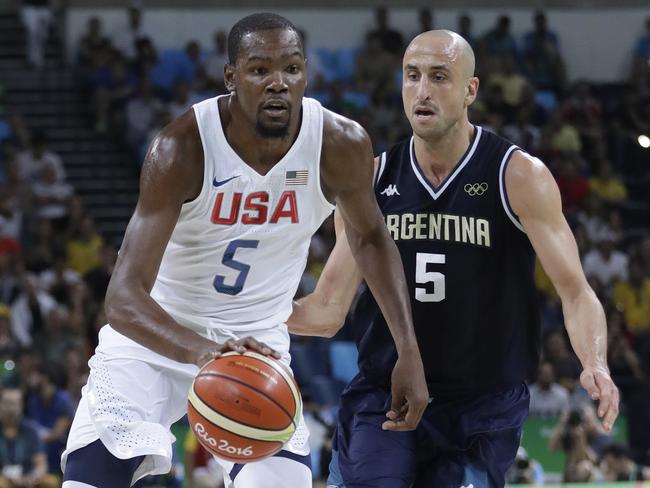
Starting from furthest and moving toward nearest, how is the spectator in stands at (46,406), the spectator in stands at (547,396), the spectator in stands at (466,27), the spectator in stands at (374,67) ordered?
the spectator in stands at (466,27), the spectator in stands at (374,67), the spectator in stands at (547,396), the spectator in stands at (46,406)

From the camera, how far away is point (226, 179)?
14.5 ft

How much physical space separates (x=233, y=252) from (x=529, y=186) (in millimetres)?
1148

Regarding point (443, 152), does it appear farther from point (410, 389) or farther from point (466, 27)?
point (466, 27)

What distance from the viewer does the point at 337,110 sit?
14742 mm

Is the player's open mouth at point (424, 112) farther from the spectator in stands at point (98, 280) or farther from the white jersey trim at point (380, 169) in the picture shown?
the spectator in stands at point (98, 280)

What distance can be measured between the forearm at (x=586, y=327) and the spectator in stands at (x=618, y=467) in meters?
4.87

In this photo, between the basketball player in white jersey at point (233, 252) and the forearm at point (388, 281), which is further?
the forearm at point (388, 281)

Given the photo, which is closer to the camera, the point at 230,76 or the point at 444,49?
the point at 230,76

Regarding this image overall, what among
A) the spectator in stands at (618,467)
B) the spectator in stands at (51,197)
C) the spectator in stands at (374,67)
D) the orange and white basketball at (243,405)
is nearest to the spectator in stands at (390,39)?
the spectator in stands at (374,67)

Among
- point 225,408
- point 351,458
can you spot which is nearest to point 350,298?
point 351,458

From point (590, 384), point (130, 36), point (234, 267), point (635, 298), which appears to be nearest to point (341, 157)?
point (234, 267)

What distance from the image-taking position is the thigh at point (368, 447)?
15.9 feet

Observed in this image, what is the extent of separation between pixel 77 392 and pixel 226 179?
6.19 meters

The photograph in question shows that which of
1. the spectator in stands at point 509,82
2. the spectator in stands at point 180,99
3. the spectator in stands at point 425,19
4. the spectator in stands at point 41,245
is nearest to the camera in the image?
the spectator in stands at point 41,245
